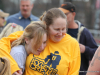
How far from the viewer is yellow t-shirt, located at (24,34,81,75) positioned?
6.60 feet

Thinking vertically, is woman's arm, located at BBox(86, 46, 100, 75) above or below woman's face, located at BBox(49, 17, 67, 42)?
below

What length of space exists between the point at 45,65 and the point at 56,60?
0.54 feet

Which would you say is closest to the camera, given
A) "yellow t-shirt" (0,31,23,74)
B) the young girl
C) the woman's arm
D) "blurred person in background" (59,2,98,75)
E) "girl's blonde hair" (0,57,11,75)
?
the woman's arm

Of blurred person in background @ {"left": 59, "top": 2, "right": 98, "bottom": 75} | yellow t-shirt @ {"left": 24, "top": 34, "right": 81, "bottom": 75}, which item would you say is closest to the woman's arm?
yellow t-shirt @ {"left": 24, "top": 34, "right": 81, "bottom": 75}

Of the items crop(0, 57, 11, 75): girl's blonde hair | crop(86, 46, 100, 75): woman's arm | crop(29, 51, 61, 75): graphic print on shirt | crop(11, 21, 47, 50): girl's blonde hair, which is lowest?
crop(29, 51, 61, 75): graphic print on shirt

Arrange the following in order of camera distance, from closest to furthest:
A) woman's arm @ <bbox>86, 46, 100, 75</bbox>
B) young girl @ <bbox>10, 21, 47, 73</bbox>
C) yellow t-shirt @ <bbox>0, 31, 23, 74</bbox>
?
1. woman's arm @ <bbox>86, 46, 100, 75</bbox>
2. yellow t-shirt @ <bbox>0, 31, 23, 74</bbox>
3. young girl @ <bbox>10, 21, 47, 73</bbox>

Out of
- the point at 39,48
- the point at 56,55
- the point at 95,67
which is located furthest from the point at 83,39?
the point at 95,67

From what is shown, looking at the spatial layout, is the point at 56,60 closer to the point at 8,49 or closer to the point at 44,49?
the point at 44,49

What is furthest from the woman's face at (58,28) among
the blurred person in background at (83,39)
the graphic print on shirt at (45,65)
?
the blurred person in background at (83,39)

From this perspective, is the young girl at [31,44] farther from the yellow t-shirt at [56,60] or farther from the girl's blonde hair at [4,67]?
the girl's blonde hair at [4,67]

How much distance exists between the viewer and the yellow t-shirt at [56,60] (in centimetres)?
201

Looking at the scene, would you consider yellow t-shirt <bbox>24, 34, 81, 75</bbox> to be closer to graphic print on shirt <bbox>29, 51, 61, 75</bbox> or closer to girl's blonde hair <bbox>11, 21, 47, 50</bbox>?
graphic print on shirt <bbox>29, 51, 61, 75</bbox>

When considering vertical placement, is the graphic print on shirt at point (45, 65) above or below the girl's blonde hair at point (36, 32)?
below

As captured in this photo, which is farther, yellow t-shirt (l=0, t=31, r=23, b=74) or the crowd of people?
the crowd of people
